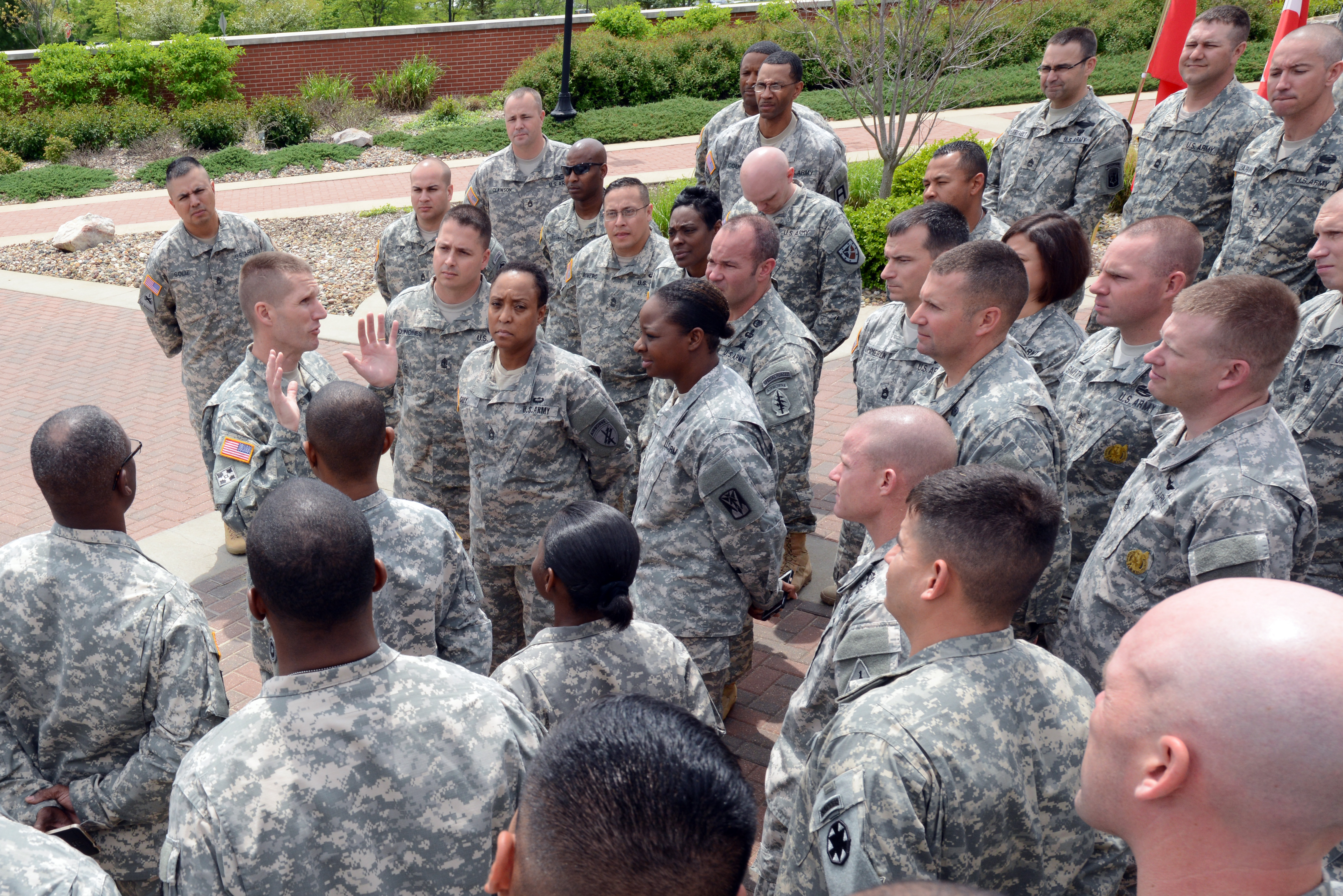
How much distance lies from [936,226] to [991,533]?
293 cm

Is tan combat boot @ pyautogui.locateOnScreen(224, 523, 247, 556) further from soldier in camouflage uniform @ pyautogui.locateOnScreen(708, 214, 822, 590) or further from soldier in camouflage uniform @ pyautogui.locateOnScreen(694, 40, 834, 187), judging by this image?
soldier in camouflage uniform @ pyautogui.locateOnScreen(694, 40, 834, 187)

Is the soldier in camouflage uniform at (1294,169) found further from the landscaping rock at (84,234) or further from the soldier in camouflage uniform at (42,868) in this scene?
the landscaping rock at (84,234)

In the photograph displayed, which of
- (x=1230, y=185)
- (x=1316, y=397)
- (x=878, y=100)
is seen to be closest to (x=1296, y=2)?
(x=1230, y=185)

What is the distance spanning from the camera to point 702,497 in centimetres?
398

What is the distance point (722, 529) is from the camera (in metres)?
3.96

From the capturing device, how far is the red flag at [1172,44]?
9.97 m

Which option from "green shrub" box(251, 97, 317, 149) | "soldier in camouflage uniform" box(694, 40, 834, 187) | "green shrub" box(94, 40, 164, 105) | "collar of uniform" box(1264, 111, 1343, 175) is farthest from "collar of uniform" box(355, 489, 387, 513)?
"green shrub" box(94, 40, 164, 105)

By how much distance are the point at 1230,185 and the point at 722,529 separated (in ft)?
15.8

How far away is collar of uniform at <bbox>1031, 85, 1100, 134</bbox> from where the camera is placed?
6.98m

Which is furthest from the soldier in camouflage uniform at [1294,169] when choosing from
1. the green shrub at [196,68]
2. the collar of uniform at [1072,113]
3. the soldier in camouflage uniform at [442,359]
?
the green shrub at [196,68]

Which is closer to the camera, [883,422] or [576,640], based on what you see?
[576,640]

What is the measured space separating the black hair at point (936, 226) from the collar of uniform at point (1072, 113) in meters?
2.55

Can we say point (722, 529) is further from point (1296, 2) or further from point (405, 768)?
point (1296, 2)

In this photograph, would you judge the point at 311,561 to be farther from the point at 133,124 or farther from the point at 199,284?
the point at 133,124
